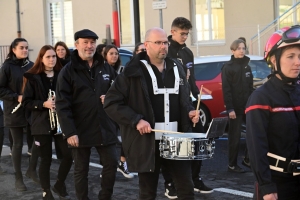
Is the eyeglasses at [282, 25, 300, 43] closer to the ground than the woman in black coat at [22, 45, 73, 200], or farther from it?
farther from it

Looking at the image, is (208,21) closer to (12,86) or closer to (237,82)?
(237,82)

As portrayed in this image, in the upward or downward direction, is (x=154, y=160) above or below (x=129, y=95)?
below

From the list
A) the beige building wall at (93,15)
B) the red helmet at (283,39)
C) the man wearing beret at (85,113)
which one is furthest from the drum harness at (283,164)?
the beige building wall at (93,15)

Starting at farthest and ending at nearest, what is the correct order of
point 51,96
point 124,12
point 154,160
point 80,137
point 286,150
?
point 124,12 < point 51,96 < point 80,137 < point 154,160 < point 286,150

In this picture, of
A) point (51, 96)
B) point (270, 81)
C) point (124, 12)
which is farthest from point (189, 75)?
point (124, 12)

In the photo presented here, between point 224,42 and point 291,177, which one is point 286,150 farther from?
point 224,42

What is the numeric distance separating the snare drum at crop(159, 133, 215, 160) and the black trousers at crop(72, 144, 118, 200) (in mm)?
1493

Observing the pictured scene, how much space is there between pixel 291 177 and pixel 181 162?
1.62 meters

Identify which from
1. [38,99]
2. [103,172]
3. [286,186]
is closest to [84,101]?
[103,172]

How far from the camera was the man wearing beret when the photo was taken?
687 cm

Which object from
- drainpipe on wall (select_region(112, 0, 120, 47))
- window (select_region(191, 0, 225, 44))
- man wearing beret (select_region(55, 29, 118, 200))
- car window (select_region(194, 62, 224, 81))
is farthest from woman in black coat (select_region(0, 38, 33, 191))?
window (select_region(191, 0, 225, 44))

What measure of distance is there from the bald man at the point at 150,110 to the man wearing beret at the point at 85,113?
1.16 m

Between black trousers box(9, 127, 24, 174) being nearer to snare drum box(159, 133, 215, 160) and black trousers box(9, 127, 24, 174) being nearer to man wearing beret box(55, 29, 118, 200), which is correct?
man wearing beret box(55, 29, 118, 200)

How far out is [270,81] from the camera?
14.4 feet
